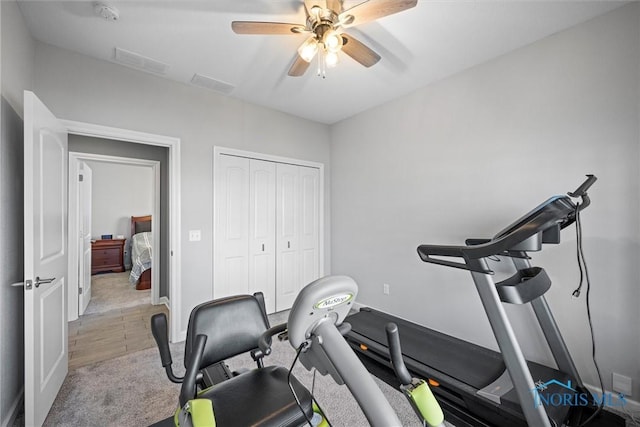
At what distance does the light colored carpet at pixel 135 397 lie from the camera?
5.65 feet

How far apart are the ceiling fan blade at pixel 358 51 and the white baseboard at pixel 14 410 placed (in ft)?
9.79

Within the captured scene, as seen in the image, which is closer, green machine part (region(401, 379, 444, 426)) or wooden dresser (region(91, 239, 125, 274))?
green machine part (region(401, 379, 444, 426))

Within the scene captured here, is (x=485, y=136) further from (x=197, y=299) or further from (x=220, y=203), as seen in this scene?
(x=197, y=299)

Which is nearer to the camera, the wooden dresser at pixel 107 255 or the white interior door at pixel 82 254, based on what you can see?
the white interior door at pixel 82 254

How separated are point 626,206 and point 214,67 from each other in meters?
3.35

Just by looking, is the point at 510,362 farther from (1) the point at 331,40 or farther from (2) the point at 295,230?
(2) the point at 295,230

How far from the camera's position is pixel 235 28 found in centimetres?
159

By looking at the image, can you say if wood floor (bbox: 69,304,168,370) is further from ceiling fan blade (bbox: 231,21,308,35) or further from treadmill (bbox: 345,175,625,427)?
ceiling fan blade (bbox: 231,21,308,35)

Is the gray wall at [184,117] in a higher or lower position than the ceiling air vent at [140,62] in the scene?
lower

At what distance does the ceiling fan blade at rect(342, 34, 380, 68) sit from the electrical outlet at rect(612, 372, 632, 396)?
2.67 metres

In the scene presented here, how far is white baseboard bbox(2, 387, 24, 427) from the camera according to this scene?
1.58m

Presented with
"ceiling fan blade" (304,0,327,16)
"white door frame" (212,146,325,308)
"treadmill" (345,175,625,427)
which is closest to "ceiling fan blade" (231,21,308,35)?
"ceiling fan blade" (304,0,327,16)

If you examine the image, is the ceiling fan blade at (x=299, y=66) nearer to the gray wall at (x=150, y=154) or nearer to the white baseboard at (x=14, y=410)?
the gray wall at (x=150, y=154)

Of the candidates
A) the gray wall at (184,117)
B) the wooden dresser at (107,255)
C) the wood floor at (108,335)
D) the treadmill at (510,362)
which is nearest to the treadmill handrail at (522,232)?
the treadmill at (510,362)
